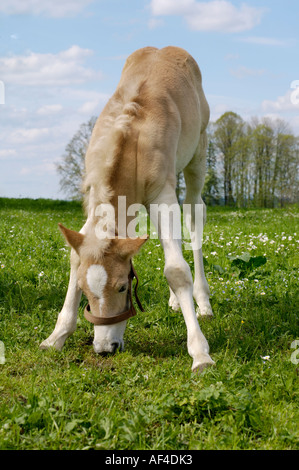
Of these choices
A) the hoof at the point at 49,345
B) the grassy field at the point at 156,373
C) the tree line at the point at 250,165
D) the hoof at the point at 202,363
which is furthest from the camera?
the tree line at the point at 250,165

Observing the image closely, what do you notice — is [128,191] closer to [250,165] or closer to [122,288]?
[122,288]

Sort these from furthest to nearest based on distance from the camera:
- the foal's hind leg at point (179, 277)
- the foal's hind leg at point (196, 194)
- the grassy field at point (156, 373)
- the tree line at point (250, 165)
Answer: the tree line at point (250, 165) → the foal's hind leg at point (196, 194) → the foal's hind leg at point (179, 277) → the grassy field at point (156, 373)

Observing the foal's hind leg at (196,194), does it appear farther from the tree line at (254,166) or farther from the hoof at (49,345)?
the tree line at (254,166)

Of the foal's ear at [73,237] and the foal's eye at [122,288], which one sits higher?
the foal's ear at [73,237]

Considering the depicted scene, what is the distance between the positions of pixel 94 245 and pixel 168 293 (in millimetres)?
2405

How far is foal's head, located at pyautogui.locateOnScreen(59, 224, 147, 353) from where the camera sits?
3.86m

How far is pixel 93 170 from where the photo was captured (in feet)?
13.8

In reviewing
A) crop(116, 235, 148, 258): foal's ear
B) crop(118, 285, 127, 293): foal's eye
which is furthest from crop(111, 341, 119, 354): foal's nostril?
crop(116, 235, 148, 258): foal's ear

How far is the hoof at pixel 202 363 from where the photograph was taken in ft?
12.9

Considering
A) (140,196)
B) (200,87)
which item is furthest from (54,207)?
(140,196)

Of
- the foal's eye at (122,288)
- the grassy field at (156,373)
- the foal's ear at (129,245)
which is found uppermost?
the foal's ear at (129,245)

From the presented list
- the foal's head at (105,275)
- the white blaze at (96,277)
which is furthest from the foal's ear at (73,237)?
the white blaze at (96,277)

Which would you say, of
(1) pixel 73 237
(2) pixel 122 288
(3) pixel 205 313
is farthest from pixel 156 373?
(3) pixel 205 313

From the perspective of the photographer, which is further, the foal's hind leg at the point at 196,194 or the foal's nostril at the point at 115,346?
the foal's hind leg at the point at 196,194
